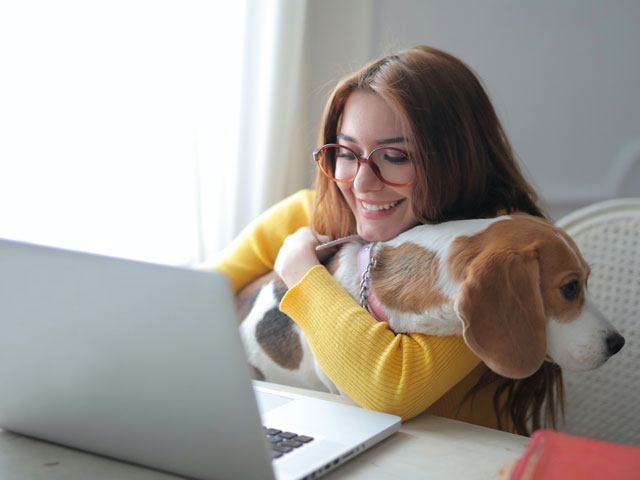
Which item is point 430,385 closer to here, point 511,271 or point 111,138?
point 511,271

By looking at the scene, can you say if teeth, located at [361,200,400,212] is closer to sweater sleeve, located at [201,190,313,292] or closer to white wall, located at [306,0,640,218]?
sweater sleeve, located at [201,190,313,292]

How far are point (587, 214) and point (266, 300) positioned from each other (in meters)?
0.70

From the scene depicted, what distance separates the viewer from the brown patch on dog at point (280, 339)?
1212 millimetres

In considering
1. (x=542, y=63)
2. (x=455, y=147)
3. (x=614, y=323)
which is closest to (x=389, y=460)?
(x=455, y=147)

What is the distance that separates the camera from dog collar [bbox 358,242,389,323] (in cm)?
109

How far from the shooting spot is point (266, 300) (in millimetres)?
1307

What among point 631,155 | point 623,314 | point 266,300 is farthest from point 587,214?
point 631,155

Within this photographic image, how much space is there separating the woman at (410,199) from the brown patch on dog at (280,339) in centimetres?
8

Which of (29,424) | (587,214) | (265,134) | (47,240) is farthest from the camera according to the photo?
(265,134)

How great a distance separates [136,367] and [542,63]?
201 centimetres

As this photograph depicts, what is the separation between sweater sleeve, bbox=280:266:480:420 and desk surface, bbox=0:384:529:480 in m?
0.08

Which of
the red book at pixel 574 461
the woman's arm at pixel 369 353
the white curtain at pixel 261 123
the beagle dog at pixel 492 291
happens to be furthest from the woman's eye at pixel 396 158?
the white curtain at pixel 261 123

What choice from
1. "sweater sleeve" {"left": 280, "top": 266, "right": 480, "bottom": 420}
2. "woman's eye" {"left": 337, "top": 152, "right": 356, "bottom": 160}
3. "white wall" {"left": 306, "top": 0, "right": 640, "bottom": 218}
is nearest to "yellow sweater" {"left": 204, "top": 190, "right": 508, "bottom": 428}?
"sweater sleeve" {"left": 280, "top": 266, "right": 480, "bottom": 420}

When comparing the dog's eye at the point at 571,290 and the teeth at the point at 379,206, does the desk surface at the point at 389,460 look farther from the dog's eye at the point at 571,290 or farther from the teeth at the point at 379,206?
the teeth at the point at 379,206
